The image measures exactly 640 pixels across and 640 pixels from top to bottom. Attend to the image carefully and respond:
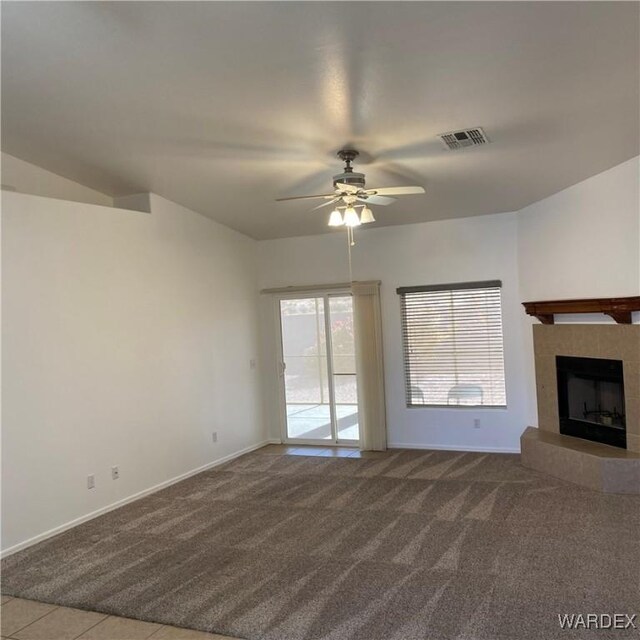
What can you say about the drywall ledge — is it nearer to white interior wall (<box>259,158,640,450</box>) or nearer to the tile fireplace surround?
white interior wall (<box>259,158,640,450</box>)

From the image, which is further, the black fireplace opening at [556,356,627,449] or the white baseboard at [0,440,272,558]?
the black fireplace opening at [556,356,627,449]

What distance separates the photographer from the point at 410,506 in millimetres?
4414

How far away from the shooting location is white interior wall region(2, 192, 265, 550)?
403 cm

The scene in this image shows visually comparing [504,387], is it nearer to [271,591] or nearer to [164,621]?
[271,591]

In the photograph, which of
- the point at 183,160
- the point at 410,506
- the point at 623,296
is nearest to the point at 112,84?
the point at 183,160

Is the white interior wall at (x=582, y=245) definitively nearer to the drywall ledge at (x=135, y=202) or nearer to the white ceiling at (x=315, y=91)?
the white ceiling at (x=315, y=91)

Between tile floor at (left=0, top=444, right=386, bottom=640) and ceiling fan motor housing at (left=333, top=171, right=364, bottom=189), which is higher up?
ceiling fan motor housing at (left=333, top=171, right=364, bottom=189)

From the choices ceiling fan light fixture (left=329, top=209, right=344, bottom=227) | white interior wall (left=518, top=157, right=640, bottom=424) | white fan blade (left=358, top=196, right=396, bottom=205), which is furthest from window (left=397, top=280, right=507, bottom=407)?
ceiling fan light fixture (left=329, top=209, right=344, bottom=227)

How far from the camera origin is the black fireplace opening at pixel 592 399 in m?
4.75

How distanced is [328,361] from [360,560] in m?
3.56

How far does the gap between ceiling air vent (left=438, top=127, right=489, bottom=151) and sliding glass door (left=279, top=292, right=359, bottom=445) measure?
2.95 metres

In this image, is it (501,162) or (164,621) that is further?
(501,162)

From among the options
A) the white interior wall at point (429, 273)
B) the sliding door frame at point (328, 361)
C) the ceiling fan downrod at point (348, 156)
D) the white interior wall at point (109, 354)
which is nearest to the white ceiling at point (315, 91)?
the ceiling fan downrod at point (348, 156)

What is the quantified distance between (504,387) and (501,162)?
2.65 meters
